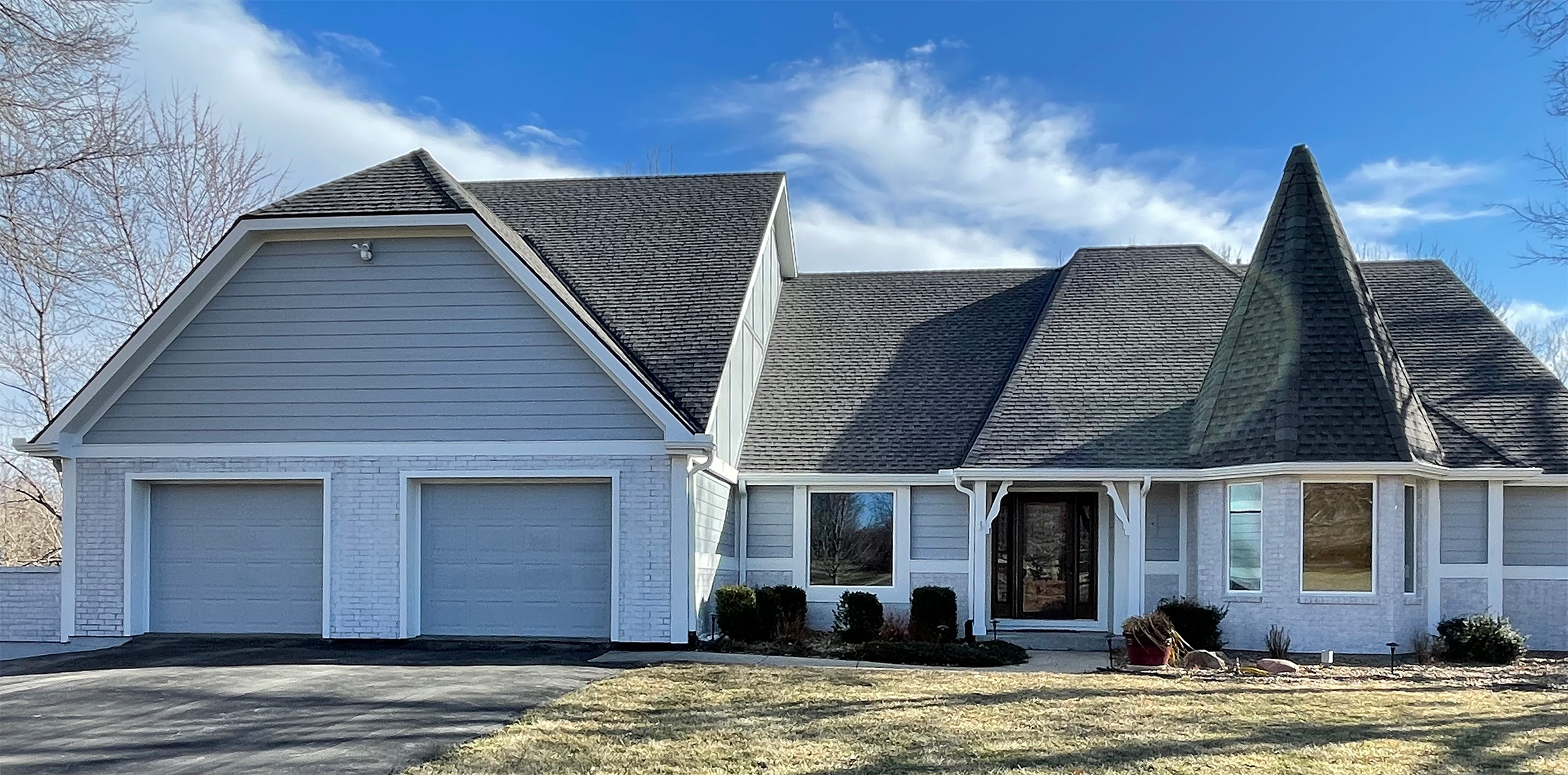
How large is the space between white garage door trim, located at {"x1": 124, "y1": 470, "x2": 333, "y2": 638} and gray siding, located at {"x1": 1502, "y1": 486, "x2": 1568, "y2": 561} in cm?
1558

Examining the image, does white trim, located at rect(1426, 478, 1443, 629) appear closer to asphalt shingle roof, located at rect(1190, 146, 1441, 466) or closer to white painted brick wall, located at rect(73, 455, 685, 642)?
asphalt shingle roof, located at rect(1190, 146, 1441, 466)

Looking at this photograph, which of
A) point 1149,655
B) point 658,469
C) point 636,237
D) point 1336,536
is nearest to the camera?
point 1149,655

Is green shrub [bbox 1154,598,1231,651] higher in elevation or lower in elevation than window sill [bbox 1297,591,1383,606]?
lower

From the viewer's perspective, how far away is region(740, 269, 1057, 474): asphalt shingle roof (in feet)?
57.8

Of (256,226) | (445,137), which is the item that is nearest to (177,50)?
(445,137)

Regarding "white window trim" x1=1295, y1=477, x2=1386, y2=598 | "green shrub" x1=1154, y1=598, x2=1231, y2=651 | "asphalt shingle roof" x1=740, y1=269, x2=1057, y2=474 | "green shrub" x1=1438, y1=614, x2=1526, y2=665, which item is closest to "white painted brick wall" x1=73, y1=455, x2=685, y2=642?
"asphalt shingle roof" x1=740, y1=269, x2=1057, y2=474

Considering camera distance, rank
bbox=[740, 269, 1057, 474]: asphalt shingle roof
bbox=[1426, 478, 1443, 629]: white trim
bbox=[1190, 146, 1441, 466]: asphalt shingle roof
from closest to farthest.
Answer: bbox=[1190, 146, 1441, 466]: asphalt shingle roof < bbox=[1426, 478, 1443, 629]: white trim < bbox=[740, 269, 1057, 474]: asphalt shingle roof

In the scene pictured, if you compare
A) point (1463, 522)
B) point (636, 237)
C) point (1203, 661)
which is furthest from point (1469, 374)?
point (636, 237)

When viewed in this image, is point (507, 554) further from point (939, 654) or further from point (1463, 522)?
point (1463, 522)

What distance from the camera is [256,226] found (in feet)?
47.1

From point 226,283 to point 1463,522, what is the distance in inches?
656

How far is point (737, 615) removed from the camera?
14.7 metres

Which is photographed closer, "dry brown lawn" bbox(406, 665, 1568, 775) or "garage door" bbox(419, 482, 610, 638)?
"dry brown lawn" bbox(406, 665, 1568, 775)

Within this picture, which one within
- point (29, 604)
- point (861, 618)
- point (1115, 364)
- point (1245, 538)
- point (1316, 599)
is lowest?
point (861, 618)
